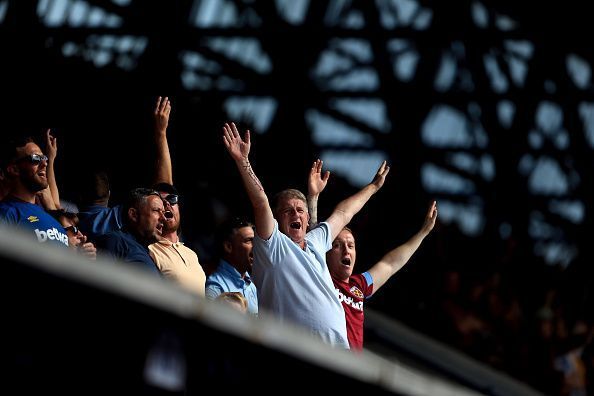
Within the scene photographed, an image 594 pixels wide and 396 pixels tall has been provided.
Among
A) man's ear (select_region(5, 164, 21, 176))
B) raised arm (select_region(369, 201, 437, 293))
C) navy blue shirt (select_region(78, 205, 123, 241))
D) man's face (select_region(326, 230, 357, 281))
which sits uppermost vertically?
man's ear (select_region(5, 164, 21, 176))

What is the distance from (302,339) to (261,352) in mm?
117

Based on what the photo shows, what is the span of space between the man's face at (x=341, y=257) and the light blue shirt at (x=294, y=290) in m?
0.64

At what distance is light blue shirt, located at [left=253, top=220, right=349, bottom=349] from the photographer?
18.3 feet

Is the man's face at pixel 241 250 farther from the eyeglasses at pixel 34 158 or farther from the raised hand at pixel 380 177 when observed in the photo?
the raised hand at pixel 380 177

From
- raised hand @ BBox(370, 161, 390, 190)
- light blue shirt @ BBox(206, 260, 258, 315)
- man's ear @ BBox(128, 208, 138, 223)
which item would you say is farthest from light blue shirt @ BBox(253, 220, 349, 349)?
raised hand @ BBox(370, 161, 390, 190)

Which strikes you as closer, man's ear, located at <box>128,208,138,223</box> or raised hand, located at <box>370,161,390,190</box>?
man's ear, located at <box>128,208,138,223</box>

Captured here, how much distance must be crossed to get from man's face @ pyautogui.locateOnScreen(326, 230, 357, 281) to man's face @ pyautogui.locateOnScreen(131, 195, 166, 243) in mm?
1086

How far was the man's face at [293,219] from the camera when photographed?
585 cm

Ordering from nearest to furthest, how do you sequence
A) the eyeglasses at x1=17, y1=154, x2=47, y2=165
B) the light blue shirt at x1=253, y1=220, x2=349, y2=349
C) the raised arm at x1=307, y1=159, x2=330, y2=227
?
the eyeglasses at x1=17, y1=154, x2=47, y2=165 < the light blue shirt at x1=253, y1=220, x2=349, y2=349 < the raised arm at x1=307, y1=159, x2=330, y2=227

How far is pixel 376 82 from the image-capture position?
14547 mm

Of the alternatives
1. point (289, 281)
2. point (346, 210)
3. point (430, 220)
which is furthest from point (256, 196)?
point (430, 220)

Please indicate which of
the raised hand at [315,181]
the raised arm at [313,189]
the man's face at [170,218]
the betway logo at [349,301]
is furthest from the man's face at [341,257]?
the man's face at [170,218]

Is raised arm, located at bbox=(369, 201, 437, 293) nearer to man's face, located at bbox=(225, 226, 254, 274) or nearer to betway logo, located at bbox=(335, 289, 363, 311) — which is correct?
betway logo, located at bbox=(335, 289, 363, 311)

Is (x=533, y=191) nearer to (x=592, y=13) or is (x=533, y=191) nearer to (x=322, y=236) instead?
(x=592, y=13)
